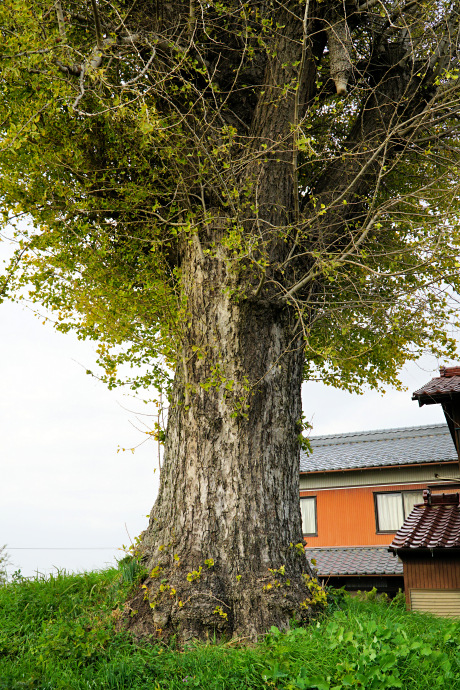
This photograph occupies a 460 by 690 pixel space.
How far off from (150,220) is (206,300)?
1.40 meters

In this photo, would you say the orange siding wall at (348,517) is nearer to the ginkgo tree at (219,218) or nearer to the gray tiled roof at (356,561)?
the gray tiled roof at (356,561)

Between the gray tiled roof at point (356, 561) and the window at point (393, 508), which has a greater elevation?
the window at point (393, 508)

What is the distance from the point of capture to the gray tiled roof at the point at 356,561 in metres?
15.8

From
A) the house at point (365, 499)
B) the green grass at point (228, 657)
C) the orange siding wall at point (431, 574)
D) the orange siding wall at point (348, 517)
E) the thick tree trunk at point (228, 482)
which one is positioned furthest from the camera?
the orange siding wall at point (348, 517)

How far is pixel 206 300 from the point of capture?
634cm

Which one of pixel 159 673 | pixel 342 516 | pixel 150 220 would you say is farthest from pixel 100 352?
pixel 342 516

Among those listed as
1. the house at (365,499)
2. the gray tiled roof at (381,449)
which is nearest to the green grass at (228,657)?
the house at (365,499)

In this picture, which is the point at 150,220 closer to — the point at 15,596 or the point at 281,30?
the point at 281,30

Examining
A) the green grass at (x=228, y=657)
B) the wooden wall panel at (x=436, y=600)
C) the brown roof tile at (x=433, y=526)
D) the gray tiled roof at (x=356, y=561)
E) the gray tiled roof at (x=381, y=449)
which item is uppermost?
the gray tiled roof at (x=381, y=449)

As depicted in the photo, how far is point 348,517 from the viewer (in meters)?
18.8

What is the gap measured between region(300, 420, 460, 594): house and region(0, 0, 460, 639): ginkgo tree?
1126 cm

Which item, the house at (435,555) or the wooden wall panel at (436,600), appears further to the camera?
the wooden wall panel at (436,600)

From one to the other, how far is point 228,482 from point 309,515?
14.8 m

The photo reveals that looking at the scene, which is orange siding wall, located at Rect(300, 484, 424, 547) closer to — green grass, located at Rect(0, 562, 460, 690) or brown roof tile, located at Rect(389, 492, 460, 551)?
brown roof tile, located at Rect(389, 492, 460, 551)
